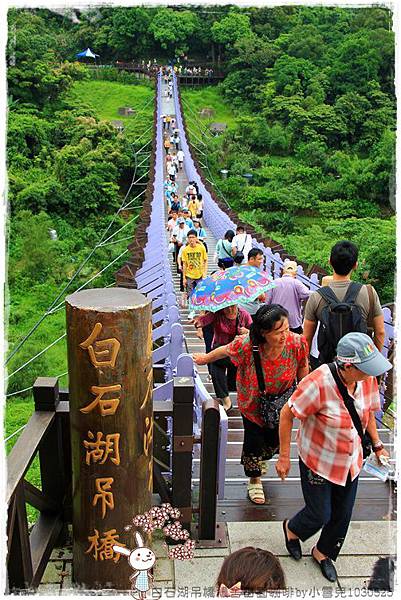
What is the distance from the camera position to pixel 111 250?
17.8 m

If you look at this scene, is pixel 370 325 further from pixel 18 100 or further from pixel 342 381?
pixel 18 100

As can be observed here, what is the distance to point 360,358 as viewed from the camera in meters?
1.85

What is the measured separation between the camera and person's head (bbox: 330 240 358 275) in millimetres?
2684

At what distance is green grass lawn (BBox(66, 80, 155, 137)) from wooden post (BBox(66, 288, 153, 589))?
32479 mm

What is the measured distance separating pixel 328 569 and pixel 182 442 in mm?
796

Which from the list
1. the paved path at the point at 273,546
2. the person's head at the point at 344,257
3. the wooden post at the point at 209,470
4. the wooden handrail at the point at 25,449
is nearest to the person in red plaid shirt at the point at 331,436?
the paved path at the point at 273,546

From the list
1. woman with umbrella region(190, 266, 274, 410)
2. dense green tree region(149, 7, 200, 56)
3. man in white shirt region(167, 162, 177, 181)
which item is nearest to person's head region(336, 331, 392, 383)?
woman with umbrella region(190, 266, 274, 410)

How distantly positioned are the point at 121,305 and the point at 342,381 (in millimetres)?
845

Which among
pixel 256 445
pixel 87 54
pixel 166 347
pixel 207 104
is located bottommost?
pixel 256 445

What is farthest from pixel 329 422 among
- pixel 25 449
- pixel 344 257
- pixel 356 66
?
pixel 356 66

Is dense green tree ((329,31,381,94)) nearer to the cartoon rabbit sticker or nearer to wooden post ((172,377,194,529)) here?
wooden post ((172,377,194,529))

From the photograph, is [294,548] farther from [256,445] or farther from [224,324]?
[224,324]

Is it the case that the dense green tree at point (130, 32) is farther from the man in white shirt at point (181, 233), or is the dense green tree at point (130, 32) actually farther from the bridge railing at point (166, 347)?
the man in white shirt at point (181, 233)

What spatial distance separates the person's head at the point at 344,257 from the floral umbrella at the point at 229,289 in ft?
1.99
